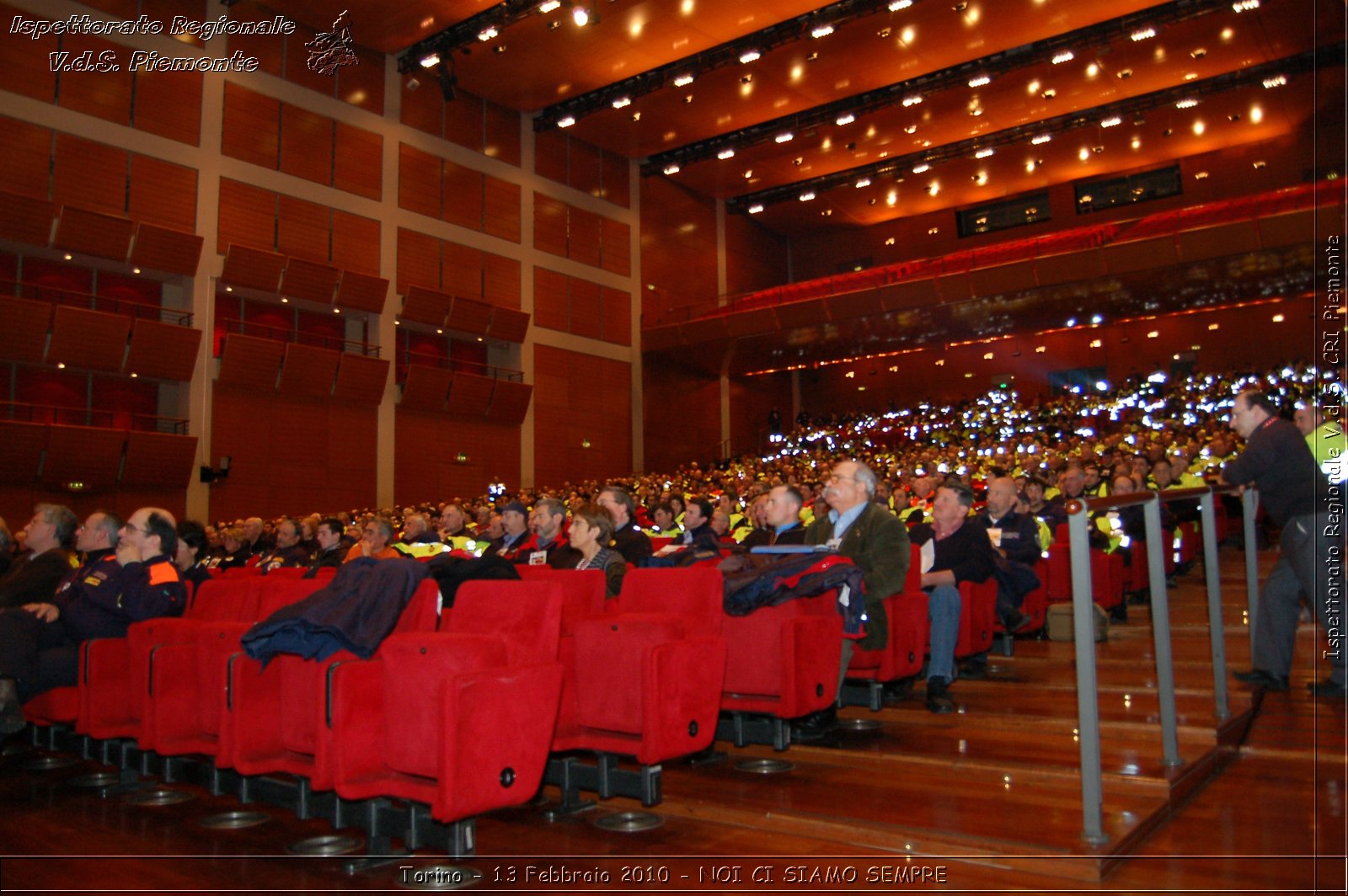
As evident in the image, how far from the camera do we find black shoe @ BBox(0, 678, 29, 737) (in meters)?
3.55

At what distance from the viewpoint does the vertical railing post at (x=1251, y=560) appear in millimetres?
3508

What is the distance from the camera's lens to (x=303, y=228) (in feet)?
42.8

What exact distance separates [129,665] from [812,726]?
8.32 ft

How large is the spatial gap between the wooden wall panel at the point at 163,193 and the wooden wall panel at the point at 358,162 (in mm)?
2081

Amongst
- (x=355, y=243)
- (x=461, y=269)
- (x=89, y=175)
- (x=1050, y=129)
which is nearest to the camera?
(x=89, y=175)

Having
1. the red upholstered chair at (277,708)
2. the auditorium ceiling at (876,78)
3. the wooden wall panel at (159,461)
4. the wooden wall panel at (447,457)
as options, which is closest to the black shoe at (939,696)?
the red upholstered chair at (277,708)

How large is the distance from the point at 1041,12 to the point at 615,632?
1276cm

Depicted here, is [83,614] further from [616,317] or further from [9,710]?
[616,317]

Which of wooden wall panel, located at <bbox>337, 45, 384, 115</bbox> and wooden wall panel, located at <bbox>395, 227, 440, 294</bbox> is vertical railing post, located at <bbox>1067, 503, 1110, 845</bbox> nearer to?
wooden wall panel, located at <bbox>395, 227, 440, 294</bbox>

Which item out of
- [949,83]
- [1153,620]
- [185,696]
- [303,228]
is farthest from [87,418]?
[949,83]

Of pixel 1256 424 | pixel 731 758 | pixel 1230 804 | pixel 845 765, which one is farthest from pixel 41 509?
pixel 1256 424

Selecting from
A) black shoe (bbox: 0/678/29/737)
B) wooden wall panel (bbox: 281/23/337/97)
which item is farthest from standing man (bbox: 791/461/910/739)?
wooden wall panel (bbox: 281/23/337/97)

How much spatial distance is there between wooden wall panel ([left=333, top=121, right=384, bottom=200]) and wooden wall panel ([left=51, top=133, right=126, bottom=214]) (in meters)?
2.86

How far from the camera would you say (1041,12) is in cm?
1268
